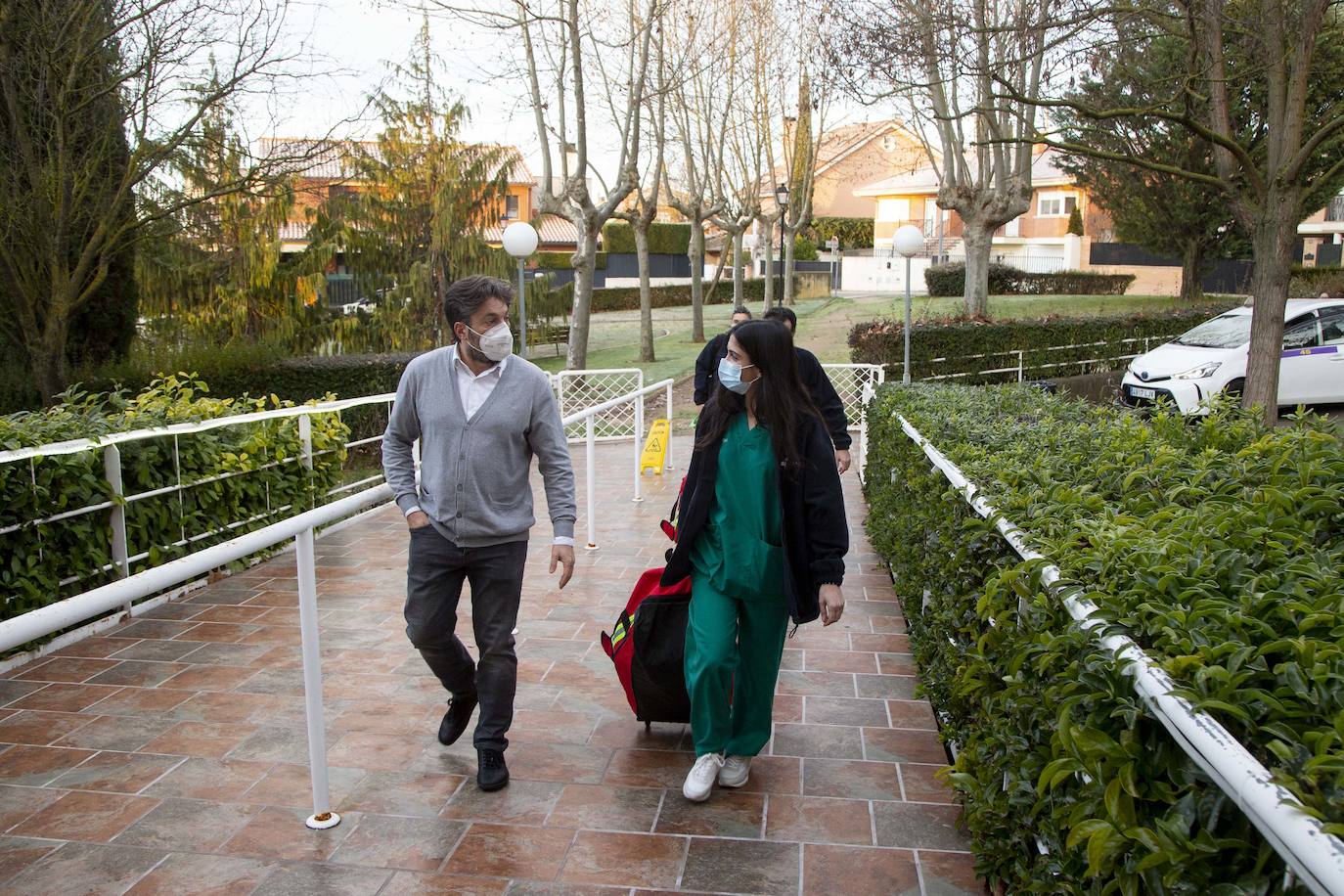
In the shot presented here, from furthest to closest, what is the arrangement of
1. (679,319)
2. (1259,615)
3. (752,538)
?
(679,319) → (752,538) → (1259,615)

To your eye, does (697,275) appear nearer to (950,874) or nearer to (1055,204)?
(950,874)

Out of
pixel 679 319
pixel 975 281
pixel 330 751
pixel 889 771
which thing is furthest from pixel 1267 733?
pixel 679 319

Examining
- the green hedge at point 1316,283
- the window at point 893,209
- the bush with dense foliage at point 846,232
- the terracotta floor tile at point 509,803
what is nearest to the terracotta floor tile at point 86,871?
the terracotta floor tile at point 509,803

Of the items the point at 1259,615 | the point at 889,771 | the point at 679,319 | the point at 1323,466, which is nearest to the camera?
the point at 1259,615

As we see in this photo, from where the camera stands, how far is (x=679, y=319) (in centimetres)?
3553

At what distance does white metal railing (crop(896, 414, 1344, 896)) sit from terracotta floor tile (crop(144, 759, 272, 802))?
9.13 feet

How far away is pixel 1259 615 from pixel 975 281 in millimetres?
22690

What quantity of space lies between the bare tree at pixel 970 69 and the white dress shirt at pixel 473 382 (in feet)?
25.3

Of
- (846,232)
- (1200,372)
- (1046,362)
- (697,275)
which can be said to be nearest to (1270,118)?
(1200,372)

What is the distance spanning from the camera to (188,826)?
130 inches

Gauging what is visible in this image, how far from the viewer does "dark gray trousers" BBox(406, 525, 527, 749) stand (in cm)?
348

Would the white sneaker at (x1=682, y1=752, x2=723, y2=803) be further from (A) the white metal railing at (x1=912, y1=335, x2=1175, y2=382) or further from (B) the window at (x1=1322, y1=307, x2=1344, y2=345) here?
(B) the window at (x1=1322, y1=307, x2=1344, y2=345)

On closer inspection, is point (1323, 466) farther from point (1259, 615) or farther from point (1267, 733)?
point (1267, 733)

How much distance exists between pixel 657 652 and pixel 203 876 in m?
1.57
